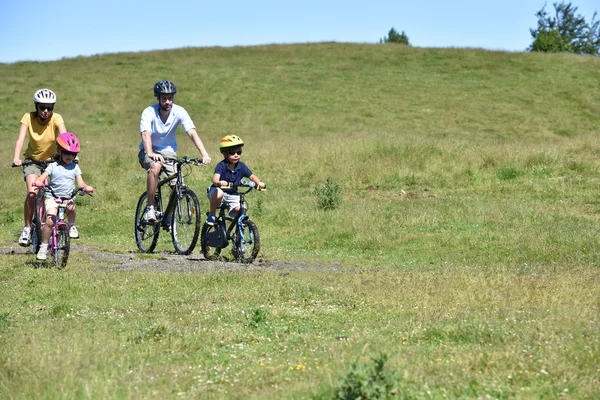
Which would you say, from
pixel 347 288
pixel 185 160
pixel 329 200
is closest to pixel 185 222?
pixel 185 160

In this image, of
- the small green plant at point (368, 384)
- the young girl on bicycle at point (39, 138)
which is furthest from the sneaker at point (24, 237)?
the small green plant at point (368, 384)

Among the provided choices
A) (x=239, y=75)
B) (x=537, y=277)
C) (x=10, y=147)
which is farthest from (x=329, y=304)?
(x=239, y=75)

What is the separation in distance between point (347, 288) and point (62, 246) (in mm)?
4122

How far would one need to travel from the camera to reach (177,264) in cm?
1209

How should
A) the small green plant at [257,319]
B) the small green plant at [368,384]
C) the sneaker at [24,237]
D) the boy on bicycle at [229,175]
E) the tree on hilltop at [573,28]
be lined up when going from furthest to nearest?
the tree on hilltop at [573,28], the sneaker at [24,237], the boy on bicycle at [229,175], the small green plant at [257,319], the small green plant at [368,384]

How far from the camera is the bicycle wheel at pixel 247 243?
12102mm

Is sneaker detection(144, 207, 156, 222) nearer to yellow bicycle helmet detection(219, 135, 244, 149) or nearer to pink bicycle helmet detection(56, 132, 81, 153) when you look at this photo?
yellow bicycle helmet detection(219, 135, 244, 149)

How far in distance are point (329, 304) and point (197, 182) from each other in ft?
48.0

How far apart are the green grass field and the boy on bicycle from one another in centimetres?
138

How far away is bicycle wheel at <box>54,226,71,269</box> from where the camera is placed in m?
11.2

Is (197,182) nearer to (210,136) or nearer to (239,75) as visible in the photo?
(210,136)

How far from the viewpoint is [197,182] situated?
23047mm

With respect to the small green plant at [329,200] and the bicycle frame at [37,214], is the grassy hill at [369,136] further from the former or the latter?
the bicycle frame at [37,214]

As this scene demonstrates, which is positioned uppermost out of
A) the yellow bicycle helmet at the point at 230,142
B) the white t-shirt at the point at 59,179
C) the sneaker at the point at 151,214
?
the yellow bicycle helmet at the point at 230,142
